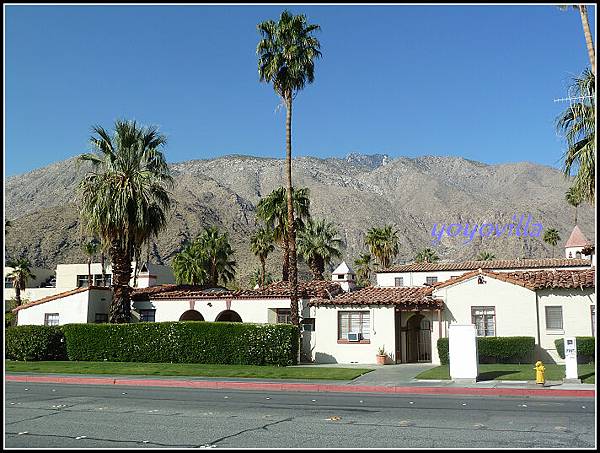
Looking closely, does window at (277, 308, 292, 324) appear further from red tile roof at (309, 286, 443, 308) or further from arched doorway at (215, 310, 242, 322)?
arched doorway at (215, 310, 242, 322)

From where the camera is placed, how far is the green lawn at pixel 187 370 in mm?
25062

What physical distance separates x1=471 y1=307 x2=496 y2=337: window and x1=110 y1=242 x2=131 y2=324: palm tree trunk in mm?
17997

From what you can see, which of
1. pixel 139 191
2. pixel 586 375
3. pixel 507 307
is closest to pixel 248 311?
pixel 139 191

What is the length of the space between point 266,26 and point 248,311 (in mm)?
15191

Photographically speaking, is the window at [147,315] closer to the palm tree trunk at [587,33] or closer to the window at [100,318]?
the window at [100,318]

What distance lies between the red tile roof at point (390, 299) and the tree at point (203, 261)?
99.7 feet

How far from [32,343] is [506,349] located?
23.4 m

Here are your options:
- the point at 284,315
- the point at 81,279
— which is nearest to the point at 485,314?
the point at 284,315

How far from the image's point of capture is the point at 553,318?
1160 inches

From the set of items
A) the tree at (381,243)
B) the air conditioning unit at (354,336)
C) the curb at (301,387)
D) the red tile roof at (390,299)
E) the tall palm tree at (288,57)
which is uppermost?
the tall palm tree at (288,57)

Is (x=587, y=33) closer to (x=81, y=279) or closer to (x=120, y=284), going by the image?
(x=120, y=284)

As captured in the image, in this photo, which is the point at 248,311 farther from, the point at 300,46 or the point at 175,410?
the point at 175,410

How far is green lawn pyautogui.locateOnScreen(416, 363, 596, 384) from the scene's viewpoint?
21.9 metres

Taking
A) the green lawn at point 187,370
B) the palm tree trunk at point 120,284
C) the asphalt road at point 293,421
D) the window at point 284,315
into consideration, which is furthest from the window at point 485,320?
the palm tree trunk at point 120,284
